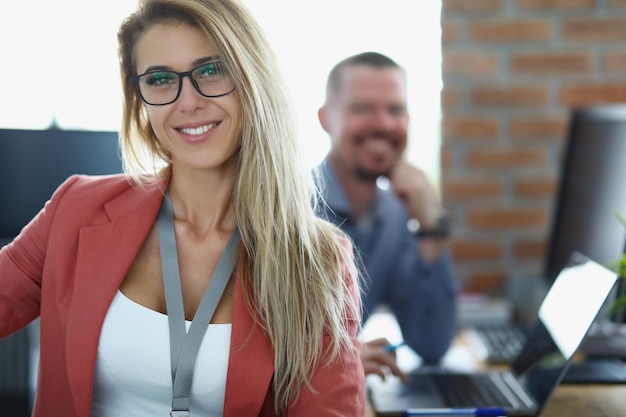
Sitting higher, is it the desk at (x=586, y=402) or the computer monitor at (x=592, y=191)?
the computer monitor at (x=592, y=191)

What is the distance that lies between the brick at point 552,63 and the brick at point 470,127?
0.68 ft

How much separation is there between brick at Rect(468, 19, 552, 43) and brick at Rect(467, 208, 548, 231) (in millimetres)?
607

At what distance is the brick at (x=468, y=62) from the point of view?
242cm

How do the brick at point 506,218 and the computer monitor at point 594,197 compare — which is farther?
the brick at point 506,218

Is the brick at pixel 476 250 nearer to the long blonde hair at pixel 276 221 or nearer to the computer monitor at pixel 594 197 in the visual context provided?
the computer monitor at pixel 594 197

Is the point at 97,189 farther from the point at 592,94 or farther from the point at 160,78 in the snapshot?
the point at 592,94

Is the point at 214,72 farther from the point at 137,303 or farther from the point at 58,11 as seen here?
the point at 58,11

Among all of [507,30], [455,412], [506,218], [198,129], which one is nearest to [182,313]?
[198,129]

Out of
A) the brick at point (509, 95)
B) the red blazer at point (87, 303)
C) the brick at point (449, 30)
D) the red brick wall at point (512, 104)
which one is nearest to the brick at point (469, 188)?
the red brick wall at point (512, 104)

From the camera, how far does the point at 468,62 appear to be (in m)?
2.43

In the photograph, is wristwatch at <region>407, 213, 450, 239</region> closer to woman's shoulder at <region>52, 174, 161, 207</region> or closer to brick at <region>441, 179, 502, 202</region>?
brick at <region>441, 179, 502, 202</region>

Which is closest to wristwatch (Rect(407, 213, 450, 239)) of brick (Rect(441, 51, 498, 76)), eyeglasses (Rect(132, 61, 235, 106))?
brick (Rect(441, 51, 498, 76))

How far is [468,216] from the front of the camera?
251cm

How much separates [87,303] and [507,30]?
69.2 inches
